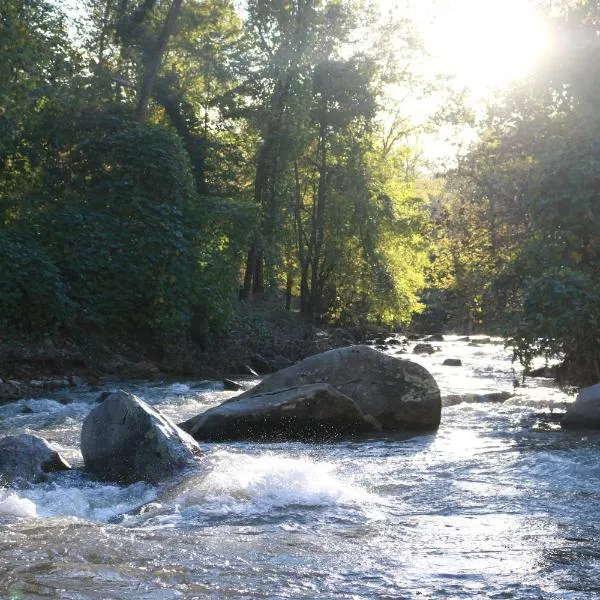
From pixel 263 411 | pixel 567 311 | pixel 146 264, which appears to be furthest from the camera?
pixel 146 264

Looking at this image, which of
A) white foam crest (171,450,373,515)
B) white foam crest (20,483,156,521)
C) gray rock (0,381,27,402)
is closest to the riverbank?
gray rock (0,381,27,402)

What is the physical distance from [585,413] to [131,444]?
17.9ft

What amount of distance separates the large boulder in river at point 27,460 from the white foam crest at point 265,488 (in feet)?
4.35

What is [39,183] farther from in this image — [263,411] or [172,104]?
[263,411]

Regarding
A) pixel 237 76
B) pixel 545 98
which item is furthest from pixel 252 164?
pixel 545 98

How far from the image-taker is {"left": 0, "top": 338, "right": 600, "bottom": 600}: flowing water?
179 inches

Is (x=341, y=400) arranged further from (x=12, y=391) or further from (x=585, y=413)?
(x=12, y=391)

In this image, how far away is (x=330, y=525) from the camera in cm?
592

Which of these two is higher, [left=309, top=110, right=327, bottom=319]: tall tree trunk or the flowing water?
[left=309, top=110, right=327, bottom=319]: tall tree trunk

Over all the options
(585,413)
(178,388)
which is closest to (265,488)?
(585,413)

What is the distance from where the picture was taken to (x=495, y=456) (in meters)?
8.56

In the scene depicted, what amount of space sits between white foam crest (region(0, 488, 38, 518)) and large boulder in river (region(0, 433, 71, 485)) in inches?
22.7

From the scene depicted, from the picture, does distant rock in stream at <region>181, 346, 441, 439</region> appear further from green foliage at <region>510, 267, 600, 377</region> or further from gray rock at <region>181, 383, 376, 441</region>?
green foliage at <region>510, 267, 600, 377</region>

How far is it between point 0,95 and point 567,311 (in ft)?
28.3
